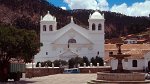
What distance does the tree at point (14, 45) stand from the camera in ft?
131

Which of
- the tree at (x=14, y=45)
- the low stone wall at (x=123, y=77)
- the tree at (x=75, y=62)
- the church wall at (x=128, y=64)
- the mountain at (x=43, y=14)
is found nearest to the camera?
the low stone wall at (x=123, y=77)

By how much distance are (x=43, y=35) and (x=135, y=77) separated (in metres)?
58.8

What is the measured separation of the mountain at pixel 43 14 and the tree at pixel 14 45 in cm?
7959

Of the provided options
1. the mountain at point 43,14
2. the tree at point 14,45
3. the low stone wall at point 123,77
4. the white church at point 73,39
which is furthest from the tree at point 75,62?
the mountain at point 43,14

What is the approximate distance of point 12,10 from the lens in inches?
5645

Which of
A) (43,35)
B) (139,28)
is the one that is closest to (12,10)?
(139,28)

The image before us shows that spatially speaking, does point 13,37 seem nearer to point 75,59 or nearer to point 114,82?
point 114,82

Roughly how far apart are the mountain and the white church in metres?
36.0

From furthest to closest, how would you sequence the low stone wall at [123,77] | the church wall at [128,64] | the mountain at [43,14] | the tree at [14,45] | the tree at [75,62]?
1. the mountain at [43,14]
2. the tree at [75,62]
3. the church wall at [128,64]
4. the tree at [14,45]
5. the low stone wall at [123,77]

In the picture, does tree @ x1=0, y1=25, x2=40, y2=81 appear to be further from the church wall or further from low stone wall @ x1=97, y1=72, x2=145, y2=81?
the church wall

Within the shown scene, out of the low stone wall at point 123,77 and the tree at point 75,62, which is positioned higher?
the tree at point 75,62

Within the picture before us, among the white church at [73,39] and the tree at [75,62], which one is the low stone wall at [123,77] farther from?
the white church at [73,39]

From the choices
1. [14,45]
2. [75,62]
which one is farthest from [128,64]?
[14,45]

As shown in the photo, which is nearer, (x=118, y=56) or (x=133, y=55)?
(x=118, y=56)
